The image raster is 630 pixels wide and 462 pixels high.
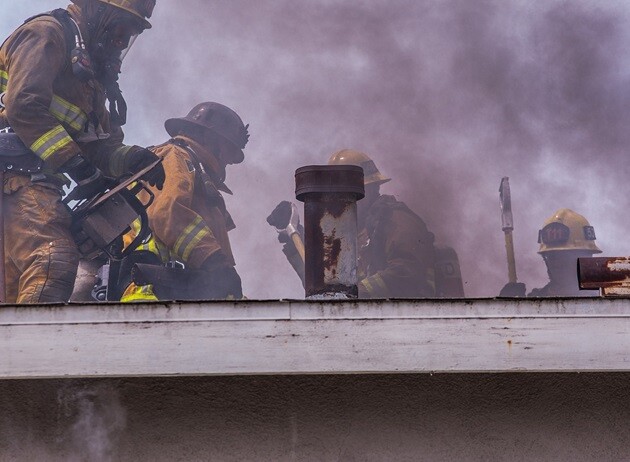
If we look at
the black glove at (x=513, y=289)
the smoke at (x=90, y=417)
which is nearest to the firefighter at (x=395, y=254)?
the black glove at (x=513, y=289)

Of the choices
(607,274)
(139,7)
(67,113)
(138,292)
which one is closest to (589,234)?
(138,292)

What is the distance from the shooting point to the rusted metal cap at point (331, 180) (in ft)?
13.3

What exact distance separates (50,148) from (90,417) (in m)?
5.39

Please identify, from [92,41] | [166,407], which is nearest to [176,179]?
[92,41]

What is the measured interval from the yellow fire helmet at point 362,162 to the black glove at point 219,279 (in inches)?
121

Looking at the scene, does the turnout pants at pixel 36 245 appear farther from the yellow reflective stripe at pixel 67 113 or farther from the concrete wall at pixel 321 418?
the concrete wall at pixel 321 418

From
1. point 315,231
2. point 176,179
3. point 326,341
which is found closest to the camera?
point 326,341

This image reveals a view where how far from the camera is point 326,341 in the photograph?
2.61 m

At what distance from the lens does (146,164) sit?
28.3 feet

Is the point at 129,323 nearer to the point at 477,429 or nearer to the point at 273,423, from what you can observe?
the point at 273,423

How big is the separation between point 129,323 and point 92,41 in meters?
7.20

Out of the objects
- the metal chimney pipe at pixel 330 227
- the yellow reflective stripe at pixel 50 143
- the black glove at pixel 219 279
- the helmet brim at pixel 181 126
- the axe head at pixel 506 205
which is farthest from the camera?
the axe head at pixel 506 205

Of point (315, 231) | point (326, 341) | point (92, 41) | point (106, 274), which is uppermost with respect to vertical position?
point (92, 41)

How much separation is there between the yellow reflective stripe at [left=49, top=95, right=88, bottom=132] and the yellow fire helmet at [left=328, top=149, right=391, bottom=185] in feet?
15.1
